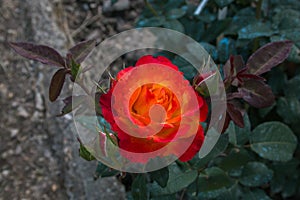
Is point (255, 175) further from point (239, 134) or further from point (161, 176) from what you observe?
point (161, 176)

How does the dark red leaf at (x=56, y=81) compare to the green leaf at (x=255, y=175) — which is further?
the green leaf at (x=255, y=175)

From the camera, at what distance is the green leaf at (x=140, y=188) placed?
35.9 inches

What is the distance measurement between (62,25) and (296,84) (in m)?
0.86

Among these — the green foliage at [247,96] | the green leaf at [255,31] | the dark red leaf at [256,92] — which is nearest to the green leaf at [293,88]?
the green foliage at [247,96]

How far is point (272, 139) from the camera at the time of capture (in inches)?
42.9

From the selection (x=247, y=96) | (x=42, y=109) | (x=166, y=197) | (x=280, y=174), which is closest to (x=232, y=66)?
(x=247, y=96)

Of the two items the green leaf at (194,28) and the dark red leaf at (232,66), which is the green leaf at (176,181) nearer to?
the dark red leaf at (232,66)

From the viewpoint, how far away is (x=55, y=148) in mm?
1451

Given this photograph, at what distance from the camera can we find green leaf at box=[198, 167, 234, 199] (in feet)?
3.27

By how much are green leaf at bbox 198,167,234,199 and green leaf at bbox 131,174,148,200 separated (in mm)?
139

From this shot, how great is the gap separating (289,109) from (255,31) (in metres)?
0.21

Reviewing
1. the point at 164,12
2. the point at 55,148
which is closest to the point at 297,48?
the point at 164,12

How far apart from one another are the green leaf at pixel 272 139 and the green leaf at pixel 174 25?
1.11ft

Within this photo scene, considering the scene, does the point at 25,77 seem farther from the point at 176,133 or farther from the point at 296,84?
the point at 176,133
